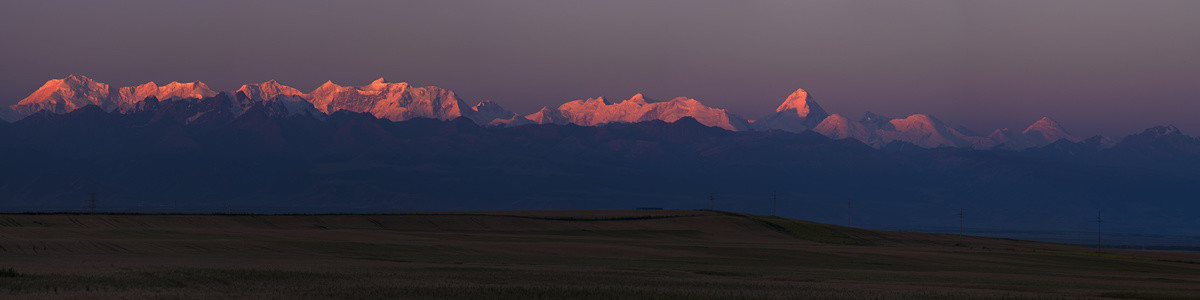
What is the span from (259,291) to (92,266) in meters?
22.8

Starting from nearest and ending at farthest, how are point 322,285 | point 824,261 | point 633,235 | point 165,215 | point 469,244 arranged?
point 322,285 → point 824,261 → point 469,244 → point 165,215 → point 633,235

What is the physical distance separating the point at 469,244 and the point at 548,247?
738cm

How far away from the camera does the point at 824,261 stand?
104188mm

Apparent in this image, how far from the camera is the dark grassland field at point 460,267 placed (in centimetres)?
5372

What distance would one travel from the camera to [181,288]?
52.4m

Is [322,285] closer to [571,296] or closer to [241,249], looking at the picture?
[571,296]

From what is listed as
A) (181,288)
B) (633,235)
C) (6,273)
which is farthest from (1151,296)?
(633,235)

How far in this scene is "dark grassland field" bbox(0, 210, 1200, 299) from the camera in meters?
53.7

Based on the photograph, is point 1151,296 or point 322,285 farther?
point 1151,296

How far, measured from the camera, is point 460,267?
76.2m

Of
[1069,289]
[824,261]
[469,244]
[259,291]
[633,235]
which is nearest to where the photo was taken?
[259,291]

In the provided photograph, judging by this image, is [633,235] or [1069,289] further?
[633,235]

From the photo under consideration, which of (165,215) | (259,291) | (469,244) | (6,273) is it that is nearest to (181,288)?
(259,291)

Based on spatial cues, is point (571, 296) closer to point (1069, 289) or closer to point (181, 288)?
point (181, 288)
